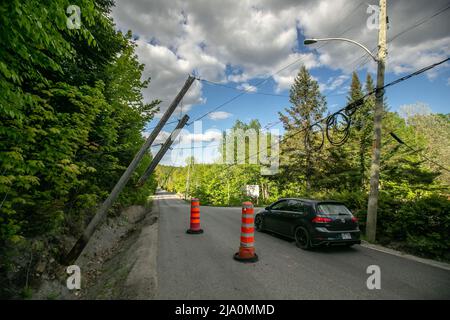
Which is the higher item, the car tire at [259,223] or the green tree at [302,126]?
the green tree at [302,126]

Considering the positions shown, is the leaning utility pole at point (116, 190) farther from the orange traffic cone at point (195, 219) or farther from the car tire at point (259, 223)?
the car tire at point (259, 223)

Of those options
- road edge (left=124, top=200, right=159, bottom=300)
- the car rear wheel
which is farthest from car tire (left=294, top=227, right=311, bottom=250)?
road edge (left=124, top=200, right=159, bottom=300)

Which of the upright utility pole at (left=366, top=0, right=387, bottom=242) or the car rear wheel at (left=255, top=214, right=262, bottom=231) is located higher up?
the upright utility pole at (left=366, top=0, right=387, bottom=242)

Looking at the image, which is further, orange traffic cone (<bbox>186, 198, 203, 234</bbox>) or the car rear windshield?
orange traffic cone (<bbox>186, 198, 203, 234</bbox>)

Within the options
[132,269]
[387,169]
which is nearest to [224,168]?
[387,169]

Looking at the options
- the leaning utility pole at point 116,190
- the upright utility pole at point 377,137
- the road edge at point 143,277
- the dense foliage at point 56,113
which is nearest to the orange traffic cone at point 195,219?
the road edge at point 143,277

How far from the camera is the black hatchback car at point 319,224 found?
20.2 ft

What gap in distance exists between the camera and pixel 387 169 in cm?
1952

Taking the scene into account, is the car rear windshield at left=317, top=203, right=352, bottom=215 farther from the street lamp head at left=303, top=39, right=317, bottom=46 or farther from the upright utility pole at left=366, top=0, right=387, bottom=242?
the street lamp head at left=303, top=39, right=317, bottom=46

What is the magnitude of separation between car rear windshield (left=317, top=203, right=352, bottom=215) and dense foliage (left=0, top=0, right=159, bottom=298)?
22.2ft

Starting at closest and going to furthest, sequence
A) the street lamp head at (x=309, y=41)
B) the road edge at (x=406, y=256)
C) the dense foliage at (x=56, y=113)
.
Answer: the dense foliage at (x=56, y=113) < the road edge at (x=406, y=256) < the street lamp head at (x=309, y=41)

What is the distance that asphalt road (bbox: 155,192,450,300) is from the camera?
149 inches
